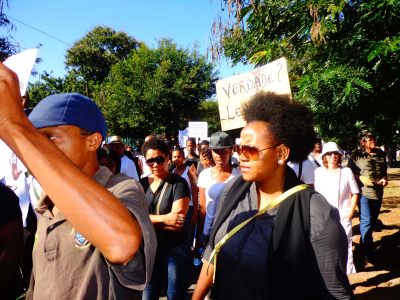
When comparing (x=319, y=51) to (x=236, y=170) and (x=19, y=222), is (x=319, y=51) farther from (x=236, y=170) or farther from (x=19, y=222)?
(x=19, y=222)

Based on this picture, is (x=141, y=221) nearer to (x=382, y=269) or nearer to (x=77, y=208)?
(x=77, y=208)

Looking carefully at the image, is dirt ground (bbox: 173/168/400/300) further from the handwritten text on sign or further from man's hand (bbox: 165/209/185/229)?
the handwritten text on sign

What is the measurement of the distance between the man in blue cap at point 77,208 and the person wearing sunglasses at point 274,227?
83 cm

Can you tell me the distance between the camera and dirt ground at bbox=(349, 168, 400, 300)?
4.71m

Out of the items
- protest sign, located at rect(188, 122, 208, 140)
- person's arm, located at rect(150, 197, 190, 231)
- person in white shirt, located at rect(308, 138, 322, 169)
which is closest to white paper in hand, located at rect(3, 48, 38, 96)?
person's arm, located at rect(150, 197, 190, 231)

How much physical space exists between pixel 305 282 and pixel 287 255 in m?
0.17

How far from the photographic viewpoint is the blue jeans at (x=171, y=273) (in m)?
3.43

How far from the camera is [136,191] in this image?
1306mm

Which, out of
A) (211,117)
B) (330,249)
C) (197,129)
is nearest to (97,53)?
(211,117)

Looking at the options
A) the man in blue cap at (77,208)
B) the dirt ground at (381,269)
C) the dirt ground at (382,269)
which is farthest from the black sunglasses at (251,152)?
the dirt ground at (382,269)

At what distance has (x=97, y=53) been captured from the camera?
4472cm

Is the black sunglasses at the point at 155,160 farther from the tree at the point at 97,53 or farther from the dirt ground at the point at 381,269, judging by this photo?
the tree at the point at 97,53

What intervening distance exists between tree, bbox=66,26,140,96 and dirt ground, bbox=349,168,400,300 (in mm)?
40469

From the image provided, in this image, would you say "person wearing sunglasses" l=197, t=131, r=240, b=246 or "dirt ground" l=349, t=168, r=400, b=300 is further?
"dirt ground" l=349, t=168, r=400, b=300
